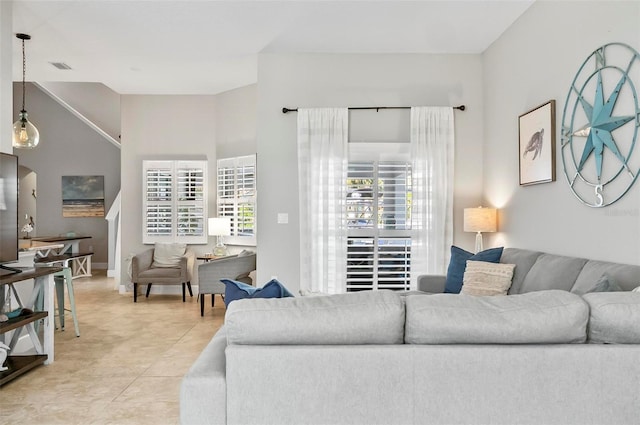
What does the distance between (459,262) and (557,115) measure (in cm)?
140

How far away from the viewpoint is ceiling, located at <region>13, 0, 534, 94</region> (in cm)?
421

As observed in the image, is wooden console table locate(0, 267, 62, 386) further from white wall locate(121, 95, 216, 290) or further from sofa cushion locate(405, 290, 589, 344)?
white wall locate(121, 95, 216, 290)

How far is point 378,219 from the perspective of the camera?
17.8ft

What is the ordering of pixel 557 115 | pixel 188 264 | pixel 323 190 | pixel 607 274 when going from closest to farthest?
pixel 607 274, pixel 557 115, pixel 323 190, pixel 188 264

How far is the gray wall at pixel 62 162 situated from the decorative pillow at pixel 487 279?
883cm

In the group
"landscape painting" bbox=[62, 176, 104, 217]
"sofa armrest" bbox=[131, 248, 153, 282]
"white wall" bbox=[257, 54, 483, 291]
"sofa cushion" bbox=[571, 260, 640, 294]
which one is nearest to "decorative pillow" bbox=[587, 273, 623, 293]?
"sofa cushion" bbox=[571, 260, 640, 294]

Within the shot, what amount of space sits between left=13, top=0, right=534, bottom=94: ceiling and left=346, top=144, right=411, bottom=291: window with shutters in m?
1.24

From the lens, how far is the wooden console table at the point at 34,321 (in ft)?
11.5

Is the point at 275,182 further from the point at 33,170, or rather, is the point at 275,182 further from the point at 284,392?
the point at 33,170

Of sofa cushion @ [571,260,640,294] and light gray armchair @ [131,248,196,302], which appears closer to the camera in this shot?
sofa cushion @ [571,260,640,294]

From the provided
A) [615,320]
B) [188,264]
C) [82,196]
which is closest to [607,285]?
[615,320]

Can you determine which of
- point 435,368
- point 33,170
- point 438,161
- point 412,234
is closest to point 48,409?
point 435,368

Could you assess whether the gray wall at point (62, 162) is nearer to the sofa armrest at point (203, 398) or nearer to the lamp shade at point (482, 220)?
the lamp shade at point (482, 220)

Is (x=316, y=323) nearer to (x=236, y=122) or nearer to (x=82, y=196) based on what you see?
(x=236, y=122)
